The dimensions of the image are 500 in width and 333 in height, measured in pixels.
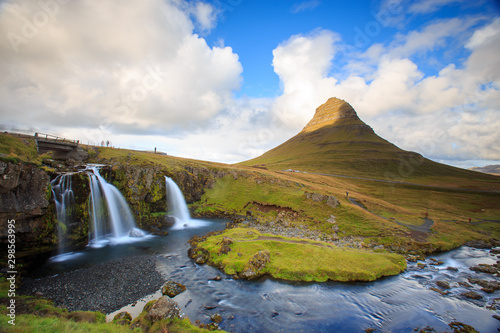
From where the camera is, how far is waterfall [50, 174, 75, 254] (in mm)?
28703

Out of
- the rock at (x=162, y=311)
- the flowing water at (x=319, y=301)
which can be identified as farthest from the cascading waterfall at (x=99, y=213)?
the rock at (x=162, y=311)

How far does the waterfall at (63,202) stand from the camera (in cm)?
2870

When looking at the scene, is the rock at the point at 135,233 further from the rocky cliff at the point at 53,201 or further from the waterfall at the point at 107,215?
the rocky cliff at the point at 53,201

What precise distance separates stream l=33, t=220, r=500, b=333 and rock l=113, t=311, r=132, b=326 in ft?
3.02

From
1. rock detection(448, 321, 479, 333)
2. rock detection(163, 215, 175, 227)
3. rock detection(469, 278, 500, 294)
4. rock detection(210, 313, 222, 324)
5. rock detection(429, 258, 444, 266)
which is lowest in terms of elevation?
rock detection(429, 258, 444, 266)

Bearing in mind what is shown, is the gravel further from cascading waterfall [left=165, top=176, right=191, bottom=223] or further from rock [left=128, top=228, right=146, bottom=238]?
cascading waterfall [left=165, top=176, right=191, bottom=223]

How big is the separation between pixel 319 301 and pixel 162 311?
1422 centimetres

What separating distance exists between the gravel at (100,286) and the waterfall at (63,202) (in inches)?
368

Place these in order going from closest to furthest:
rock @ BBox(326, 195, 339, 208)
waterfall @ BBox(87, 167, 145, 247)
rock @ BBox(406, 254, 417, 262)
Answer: rock @ BBox(406, 254, 417, 262) → waterfall @ BBox(87, 167, 145, 247) → rock @ BBox(326, 195, 339, 208)

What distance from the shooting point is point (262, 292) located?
2089cm

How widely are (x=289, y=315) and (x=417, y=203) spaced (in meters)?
84.0

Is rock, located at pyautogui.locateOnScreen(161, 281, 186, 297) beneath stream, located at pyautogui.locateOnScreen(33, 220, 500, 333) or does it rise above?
above

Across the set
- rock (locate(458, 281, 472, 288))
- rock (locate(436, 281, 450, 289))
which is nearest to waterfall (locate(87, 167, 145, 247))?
rock (locate(436, 281, 450, 289))

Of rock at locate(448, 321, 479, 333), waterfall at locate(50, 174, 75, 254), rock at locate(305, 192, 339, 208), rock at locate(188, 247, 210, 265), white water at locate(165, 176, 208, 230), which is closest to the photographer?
rock at locate(448, 321, 479, 333)
